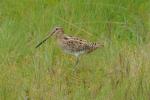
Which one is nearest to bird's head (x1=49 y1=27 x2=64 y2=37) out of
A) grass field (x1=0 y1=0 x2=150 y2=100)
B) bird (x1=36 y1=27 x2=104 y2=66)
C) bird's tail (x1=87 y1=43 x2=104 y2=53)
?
bird (x1=36 y1=27 x2=104 y2=66)

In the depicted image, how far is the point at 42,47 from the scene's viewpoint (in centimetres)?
761

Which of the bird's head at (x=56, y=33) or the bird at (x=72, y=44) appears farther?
the bird's head at (x=56, y=33)

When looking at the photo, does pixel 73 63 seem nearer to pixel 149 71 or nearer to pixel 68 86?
pixel 68 86

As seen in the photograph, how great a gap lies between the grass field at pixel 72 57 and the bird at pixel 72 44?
0.21 feet

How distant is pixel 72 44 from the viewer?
7602 mm

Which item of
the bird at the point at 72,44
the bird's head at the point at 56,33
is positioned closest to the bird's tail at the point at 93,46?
the bird at the point at 72,44

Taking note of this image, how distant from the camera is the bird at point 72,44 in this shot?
749 cm

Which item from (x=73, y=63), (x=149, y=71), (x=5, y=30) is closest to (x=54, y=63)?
(x=73, y=63)

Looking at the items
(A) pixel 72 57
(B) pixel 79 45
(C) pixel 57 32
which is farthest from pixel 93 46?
(C) pixel 57 32

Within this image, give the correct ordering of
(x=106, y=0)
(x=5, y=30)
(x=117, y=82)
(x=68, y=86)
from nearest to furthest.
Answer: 1. (x=117, y=82)
2. (x=68, y=86)
3. (x=5, y=30)
4. (x=106, y=0)

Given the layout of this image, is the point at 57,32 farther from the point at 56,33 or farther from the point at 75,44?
the point at 75,44

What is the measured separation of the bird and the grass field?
0.21 feet

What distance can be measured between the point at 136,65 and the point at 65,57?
152 centimetres

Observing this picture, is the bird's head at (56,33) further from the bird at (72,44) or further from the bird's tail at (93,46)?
the bird's tail at (93,46)
